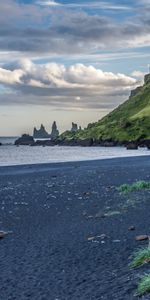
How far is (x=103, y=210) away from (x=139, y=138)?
577 ft

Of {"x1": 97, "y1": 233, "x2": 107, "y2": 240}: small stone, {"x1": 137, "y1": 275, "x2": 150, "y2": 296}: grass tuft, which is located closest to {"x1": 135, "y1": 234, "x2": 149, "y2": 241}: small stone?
{"x1": 97, "y1": 233, "x2": 107, "y2": 240}: small stone

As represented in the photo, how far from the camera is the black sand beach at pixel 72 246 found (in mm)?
11594

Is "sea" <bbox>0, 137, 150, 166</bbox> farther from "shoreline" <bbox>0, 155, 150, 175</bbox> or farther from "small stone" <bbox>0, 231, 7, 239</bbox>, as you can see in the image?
"small stone" <bbox>0, 231, 7, 239</bbox>

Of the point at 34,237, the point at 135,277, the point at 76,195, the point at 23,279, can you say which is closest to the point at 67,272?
the point at 23,279

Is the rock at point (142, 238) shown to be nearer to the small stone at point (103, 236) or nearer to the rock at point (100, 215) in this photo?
the small stone at point (103, 236)

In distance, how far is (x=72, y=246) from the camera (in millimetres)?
15938

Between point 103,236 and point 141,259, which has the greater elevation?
point 141,259

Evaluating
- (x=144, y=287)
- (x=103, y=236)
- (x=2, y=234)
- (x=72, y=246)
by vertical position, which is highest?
(x=144, y=287)

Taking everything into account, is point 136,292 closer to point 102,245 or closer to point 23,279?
point 23,279

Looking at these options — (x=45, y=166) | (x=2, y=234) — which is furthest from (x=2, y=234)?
(x=45, y=166)

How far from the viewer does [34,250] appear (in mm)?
15977

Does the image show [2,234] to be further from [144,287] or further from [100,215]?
[144,287]

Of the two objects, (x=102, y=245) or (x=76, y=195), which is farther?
(x=76, y=195)

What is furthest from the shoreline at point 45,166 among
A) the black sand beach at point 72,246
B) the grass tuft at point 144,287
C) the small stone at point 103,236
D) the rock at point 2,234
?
the grass tuft at point 144,287
